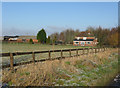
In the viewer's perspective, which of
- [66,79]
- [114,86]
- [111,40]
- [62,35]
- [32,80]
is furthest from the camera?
[62,35]

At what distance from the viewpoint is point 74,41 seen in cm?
7569

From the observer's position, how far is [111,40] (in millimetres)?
49375

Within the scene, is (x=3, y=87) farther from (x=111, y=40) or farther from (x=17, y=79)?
(x=111, y=40)

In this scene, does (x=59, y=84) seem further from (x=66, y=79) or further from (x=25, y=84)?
(x=25, y=84)

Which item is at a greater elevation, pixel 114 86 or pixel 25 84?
pixel 25 84

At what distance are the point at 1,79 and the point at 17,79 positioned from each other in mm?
709

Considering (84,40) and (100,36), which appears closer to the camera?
(100,36)

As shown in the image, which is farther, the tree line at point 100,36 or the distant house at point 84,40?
the distant house at point 84,40

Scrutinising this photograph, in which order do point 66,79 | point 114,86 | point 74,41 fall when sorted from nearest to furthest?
1. point 114,86
2. point 66,79
3. point 74,41

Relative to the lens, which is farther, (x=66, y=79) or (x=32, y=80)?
(x=66, y=79)

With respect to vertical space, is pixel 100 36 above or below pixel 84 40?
above

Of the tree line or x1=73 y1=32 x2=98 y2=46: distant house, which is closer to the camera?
the tree line

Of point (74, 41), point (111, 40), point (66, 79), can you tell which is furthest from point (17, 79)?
point (74, 41)

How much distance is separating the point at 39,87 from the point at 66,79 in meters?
2.09
